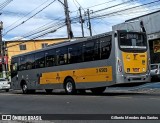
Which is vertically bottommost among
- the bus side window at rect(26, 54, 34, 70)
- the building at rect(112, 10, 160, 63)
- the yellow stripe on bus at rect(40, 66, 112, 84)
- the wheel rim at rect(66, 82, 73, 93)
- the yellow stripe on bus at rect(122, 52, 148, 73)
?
the wheel rim at rect(66, 82, 73, 93)

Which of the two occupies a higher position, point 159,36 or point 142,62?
point 159,36

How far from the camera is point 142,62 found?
74.0 feet

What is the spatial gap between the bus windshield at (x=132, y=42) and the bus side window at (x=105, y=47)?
649 millimetres

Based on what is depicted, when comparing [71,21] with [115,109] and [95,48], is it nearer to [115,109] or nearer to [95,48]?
[95,48]

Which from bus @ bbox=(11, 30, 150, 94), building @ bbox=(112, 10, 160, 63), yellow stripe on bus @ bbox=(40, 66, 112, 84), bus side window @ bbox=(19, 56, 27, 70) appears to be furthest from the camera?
building @ bbox=(112, 10, 160, 63)

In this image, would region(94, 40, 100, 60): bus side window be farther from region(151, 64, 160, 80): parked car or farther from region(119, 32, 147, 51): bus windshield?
region(151, 64, 160, 80): parked car

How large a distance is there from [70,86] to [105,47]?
4635mm

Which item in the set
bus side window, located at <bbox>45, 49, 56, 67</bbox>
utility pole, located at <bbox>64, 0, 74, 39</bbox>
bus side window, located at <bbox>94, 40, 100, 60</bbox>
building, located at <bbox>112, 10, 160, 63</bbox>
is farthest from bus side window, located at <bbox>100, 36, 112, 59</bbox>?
building, located at <bbox>112, 10, 160, 63</bbox>

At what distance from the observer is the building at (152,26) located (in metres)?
36.5

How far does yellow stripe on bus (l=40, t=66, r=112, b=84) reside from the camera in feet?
73.3

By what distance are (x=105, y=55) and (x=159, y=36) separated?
15.6 meters

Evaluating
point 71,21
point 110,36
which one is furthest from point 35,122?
point 71,21

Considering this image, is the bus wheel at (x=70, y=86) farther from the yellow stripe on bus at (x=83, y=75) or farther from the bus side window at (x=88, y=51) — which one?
the bus side window at (x=88, y=51)

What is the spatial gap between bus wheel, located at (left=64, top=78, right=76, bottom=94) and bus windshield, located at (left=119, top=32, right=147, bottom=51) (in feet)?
16.0
